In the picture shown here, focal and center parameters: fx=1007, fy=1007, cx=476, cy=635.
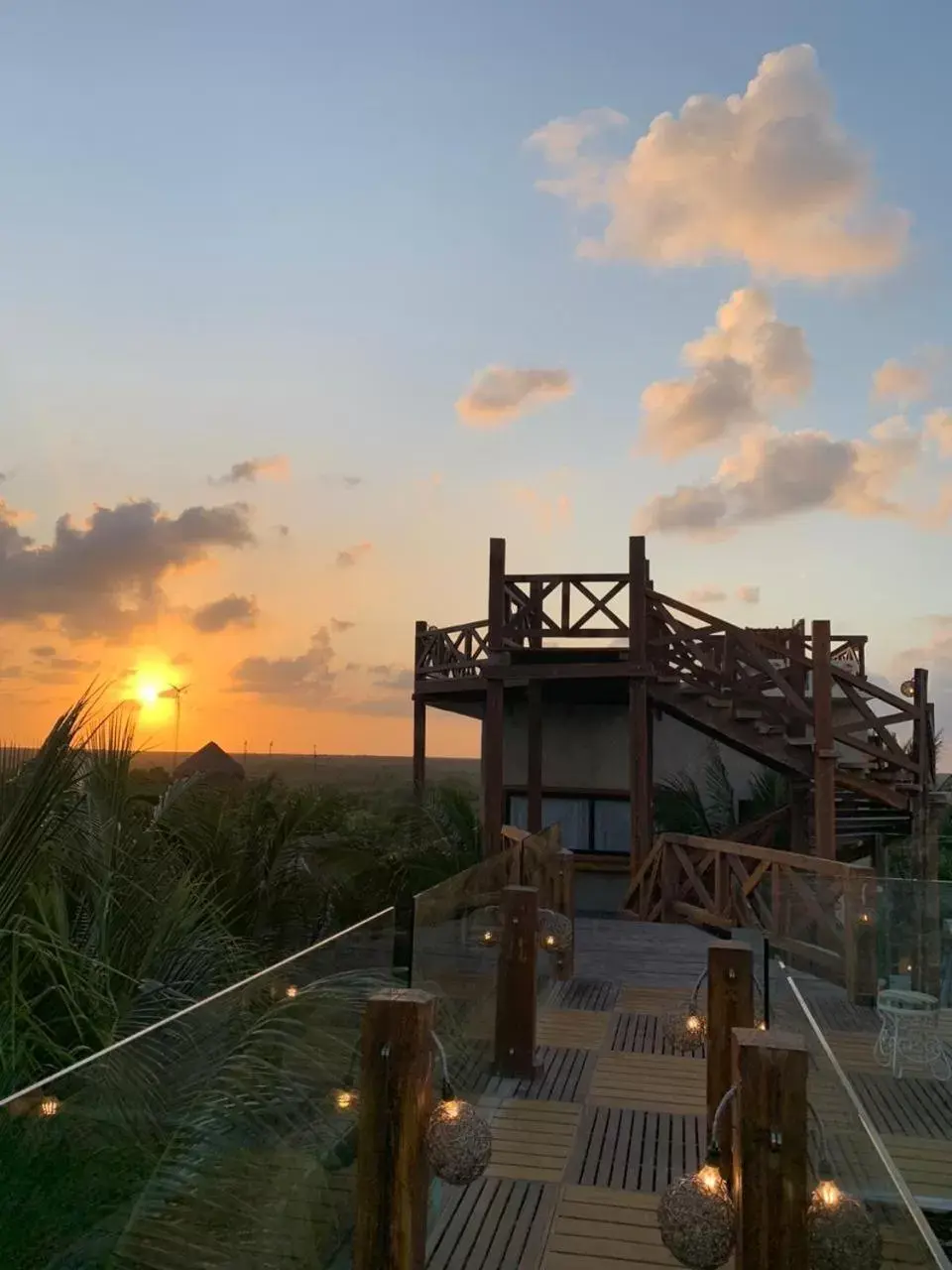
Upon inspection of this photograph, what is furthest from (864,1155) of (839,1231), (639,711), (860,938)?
(639,711)

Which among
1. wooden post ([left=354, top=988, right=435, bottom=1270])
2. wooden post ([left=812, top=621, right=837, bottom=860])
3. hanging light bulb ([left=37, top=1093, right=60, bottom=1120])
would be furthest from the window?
hanging light bulb ([left=37, top=1093, right=60, bottom=1120])

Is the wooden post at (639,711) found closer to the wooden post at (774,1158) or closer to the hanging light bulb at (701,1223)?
the hanging light bulb at (701,1223)

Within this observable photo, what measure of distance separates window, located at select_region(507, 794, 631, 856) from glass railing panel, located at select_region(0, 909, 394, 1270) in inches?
502

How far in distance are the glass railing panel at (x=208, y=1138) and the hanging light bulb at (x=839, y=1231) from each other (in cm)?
160

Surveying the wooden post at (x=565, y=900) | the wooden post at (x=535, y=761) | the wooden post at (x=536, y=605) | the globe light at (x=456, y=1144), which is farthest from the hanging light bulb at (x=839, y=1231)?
the wooden post at (x=535, y=761)

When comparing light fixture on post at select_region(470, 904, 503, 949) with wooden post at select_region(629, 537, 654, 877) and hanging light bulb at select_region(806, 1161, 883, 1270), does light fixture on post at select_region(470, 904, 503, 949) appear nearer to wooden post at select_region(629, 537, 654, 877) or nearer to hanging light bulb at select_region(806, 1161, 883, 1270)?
hanging light bulb at select_region(806, 1161, 883, 1270)

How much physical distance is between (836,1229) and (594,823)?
45.5ft

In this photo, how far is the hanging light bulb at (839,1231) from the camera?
264cm

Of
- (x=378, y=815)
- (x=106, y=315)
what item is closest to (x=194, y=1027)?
(x=378, y=815)

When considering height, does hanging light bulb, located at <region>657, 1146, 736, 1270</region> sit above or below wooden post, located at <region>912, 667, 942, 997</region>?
below

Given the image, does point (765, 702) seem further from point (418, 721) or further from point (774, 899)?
point (418, 721)

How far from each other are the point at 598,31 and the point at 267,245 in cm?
467

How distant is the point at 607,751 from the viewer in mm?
16500

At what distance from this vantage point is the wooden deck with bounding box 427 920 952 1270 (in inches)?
163
